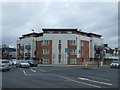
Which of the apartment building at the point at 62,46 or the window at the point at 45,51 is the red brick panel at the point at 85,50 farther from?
the window at the point at 45,51

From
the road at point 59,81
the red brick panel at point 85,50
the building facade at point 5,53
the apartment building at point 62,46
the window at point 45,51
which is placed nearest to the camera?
the road at point 59,81

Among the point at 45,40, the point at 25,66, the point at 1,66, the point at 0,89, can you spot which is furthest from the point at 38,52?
the point at 0,89

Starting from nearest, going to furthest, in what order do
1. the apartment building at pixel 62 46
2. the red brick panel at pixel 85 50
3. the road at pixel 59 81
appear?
the road at pixel 59 81 → the apartment building at pixel 62 46 → the red brick panel at pixel 85 50

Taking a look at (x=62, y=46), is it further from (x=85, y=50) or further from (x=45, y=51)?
(x=85, y=50)

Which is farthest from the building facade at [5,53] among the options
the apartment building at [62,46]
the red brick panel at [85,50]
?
the red brick panel at [85,50]

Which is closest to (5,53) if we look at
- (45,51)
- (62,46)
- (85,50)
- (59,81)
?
(45,51)

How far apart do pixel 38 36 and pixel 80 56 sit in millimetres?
17351

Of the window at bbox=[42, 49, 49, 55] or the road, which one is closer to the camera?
the road

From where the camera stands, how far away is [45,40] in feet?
218

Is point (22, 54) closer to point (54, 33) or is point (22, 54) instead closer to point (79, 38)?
point (54, 33)

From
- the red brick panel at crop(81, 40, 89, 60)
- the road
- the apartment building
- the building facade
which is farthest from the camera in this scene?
the red brick panel at crop(81, 40, 89, 60)

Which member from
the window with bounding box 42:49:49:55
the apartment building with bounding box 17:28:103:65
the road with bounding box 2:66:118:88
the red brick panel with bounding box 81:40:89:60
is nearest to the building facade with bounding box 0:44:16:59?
the apartment building with bounding box 17:28:103:65

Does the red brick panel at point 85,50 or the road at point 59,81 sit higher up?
the red brick panel at point 85,50

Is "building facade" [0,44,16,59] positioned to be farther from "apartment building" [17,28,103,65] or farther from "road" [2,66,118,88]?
"road" [2,66,118,88]
